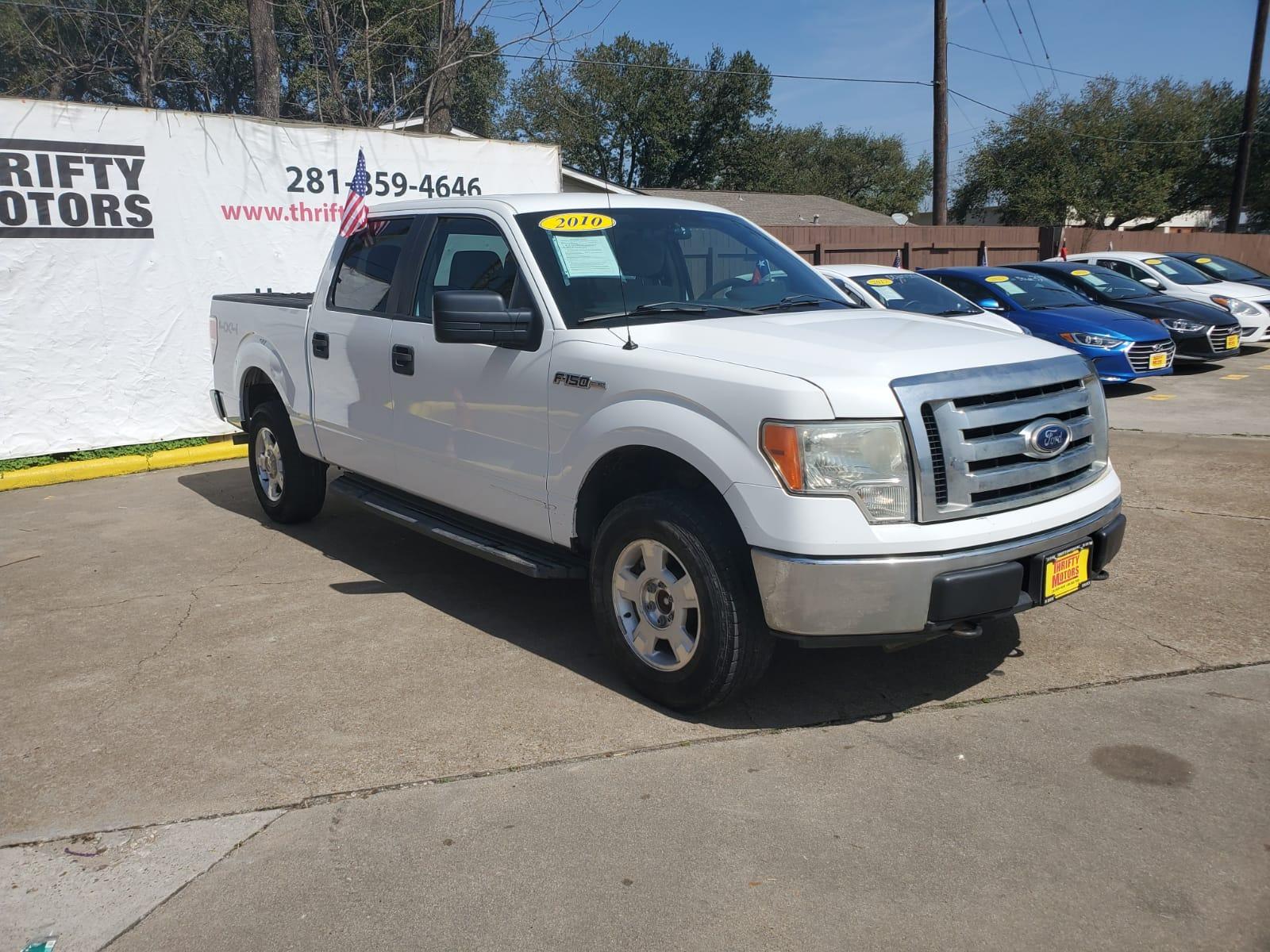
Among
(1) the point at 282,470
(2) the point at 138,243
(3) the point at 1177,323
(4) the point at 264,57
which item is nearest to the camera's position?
(1) the point at 282,470

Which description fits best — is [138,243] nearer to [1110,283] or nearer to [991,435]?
[991,435]

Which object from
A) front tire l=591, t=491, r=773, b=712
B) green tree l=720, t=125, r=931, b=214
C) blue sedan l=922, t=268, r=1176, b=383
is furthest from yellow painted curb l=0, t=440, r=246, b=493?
green tree l=720, t=125, r=931, b=214

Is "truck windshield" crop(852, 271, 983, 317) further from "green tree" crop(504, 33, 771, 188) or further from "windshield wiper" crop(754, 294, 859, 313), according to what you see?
"green tree" crop(504, 33, 771, 188)

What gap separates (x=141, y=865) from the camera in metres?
3.27

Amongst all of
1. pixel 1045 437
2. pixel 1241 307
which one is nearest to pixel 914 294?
pixel 1241 307

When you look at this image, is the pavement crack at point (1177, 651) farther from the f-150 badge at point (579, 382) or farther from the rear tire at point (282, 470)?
the rear tire at point (282, 470)

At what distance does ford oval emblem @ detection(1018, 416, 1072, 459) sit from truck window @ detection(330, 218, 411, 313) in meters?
3.34

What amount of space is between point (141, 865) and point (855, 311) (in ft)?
11.6

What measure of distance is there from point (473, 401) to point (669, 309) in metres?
1.03

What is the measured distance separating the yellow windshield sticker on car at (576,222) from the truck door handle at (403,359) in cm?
100

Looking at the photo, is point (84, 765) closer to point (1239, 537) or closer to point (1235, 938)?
point (1235, 938)

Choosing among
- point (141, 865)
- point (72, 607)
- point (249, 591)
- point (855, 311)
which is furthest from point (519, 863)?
point (72, 607)

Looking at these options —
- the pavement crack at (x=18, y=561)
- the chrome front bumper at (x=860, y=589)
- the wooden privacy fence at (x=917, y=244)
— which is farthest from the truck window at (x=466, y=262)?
the wooden privacy fence at (x=917, y=244)

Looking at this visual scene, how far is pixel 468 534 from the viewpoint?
5.16 metres
